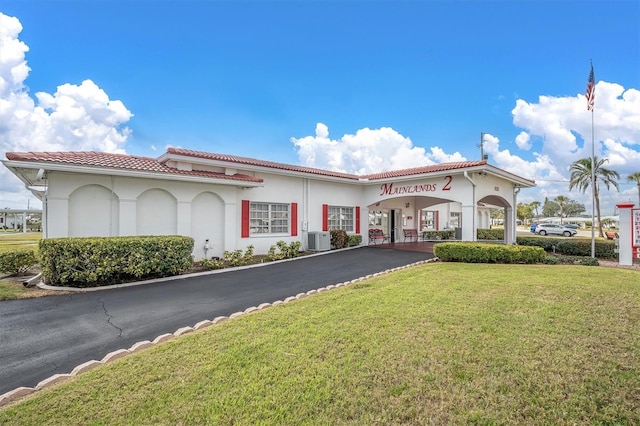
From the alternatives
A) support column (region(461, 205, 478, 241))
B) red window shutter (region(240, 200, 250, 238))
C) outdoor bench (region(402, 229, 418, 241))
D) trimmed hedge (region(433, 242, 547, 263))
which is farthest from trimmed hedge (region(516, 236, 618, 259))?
red window shutter (region(240, 200, 250, 238))

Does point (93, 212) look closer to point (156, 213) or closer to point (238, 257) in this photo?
point (156, 213)

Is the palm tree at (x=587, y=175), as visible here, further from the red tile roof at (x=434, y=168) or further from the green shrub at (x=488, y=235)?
the red tile roof at (x=434, y=168)

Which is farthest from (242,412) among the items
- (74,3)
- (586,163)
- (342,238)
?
(586,163)

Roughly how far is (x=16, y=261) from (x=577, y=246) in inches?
920

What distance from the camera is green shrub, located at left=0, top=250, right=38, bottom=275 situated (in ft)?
31.1

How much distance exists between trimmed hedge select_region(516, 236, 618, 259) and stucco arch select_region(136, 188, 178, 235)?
1761 cm

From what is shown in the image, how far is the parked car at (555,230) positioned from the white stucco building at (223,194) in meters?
22.7

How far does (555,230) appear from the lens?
34.5 m

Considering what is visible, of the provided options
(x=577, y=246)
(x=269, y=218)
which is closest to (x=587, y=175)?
(x=577, y=246)

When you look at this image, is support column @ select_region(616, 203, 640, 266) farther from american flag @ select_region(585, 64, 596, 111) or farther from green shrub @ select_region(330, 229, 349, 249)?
green shrub @ select_region(330, 229, 349, 249)

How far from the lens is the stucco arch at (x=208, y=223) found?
39.5 feet

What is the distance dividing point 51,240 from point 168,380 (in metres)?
7.33

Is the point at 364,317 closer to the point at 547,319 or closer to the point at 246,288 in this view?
the point at 547,319

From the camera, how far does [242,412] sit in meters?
2.82
